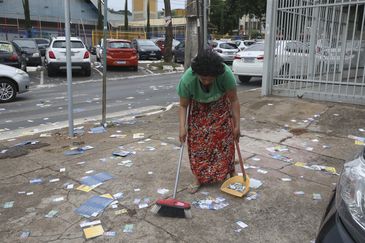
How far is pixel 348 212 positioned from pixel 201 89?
2.14 meters

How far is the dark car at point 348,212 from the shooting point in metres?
1.76

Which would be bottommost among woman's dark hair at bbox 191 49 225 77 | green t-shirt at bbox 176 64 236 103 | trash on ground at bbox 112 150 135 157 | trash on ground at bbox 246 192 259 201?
trash on ground at bbox 112 150 135 157

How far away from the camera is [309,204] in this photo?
3721 mm

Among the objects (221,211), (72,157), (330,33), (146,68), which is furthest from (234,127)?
(146,68)

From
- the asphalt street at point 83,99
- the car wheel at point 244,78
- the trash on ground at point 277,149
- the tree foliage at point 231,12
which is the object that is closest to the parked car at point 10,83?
the asphalt street at point 83,99

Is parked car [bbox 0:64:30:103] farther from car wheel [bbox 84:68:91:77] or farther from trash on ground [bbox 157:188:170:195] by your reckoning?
trash on ground [bbox 157:188:170:195]

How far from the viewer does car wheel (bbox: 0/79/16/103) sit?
10359 millimetres

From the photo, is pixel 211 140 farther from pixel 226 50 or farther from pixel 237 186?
pixel 226 50

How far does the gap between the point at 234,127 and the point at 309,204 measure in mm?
1059

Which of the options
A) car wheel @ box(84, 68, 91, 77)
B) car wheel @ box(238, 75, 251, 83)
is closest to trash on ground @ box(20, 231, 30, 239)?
car wheel @ box(238, 75, 251, 83)

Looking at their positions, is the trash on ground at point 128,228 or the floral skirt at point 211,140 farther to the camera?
the floral skirt at point 211,140

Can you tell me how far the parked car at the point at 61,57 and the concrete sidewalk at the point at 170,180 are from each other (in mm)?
10174

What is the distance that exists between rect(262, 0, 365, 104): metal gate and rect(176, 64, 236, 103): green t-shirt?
182 inches

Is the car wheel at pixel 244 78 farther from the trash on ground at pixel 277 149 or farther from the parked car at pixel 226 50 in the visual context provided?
the trash on ground at pixel 277 149
